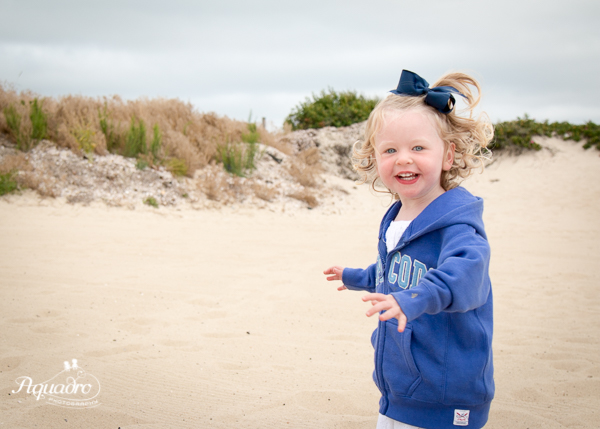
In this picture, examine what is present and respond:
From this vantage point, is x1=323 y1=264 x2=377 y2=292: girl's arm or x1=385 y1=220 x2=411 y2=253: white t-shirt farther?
x1=323 y1=264 x2=377 y2=292: girl's arm

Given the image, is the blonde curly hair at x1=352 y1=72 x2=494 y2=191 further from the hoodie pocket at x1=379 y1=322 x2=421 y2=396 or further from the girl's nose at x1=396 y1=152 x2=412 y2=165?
the hoodie pocket at x1=379 y1=322 x2=421 y2=396

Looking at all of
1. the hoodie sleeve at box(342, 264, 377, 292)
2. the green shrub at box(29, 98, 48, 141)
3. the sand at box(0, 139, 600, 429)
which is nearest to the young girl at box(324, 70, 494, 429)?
the hoodie sleeve at box(342, 264, 377, 292)

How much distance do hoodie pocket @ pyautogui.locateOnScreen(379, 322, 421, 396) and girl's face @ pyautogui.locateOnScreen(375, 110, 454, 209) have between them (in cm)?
53

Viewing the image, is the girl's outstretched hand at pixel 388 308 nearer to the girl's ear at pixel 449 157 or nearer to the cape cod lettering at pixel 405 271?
the cape cod lettering at pixel 405 271

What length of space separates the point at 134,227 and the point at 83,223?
739 millimetres

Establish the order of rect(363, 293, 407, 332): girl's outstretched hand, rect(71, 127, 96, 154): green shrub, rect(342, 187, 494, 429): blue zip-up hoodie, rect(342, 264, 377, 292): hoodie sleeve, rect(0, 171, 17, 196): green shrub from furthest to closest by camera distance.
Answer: rect(71, 127, 96, 154): green shrub, rect(0, 171, 17, 196): green shrub, rect(342, 264, 377, 292): hoodie sleeve, rect(342, 187, 494, 429): blue zip-up hoodie, rect(363, 293, 407, 332): girl's outstretched hand

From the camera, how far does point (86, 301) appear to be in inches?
164

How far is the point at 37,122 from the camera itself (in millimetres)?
8828

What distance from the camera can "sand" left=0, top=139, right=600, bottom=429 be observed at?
267 cm

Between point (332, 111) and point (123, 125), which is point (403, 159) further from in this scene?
point (332, 111)

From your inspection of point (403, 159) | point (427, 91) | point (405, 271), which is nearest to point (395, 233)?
point (405, 271)

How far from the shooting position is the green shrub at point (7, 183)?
757cm

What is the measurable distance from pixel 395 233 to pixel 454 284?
495 millimetres

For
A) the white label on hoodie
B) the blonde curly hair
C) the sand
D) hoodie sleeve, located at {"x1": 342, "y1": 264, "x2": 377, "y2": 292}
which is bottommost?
the sand
